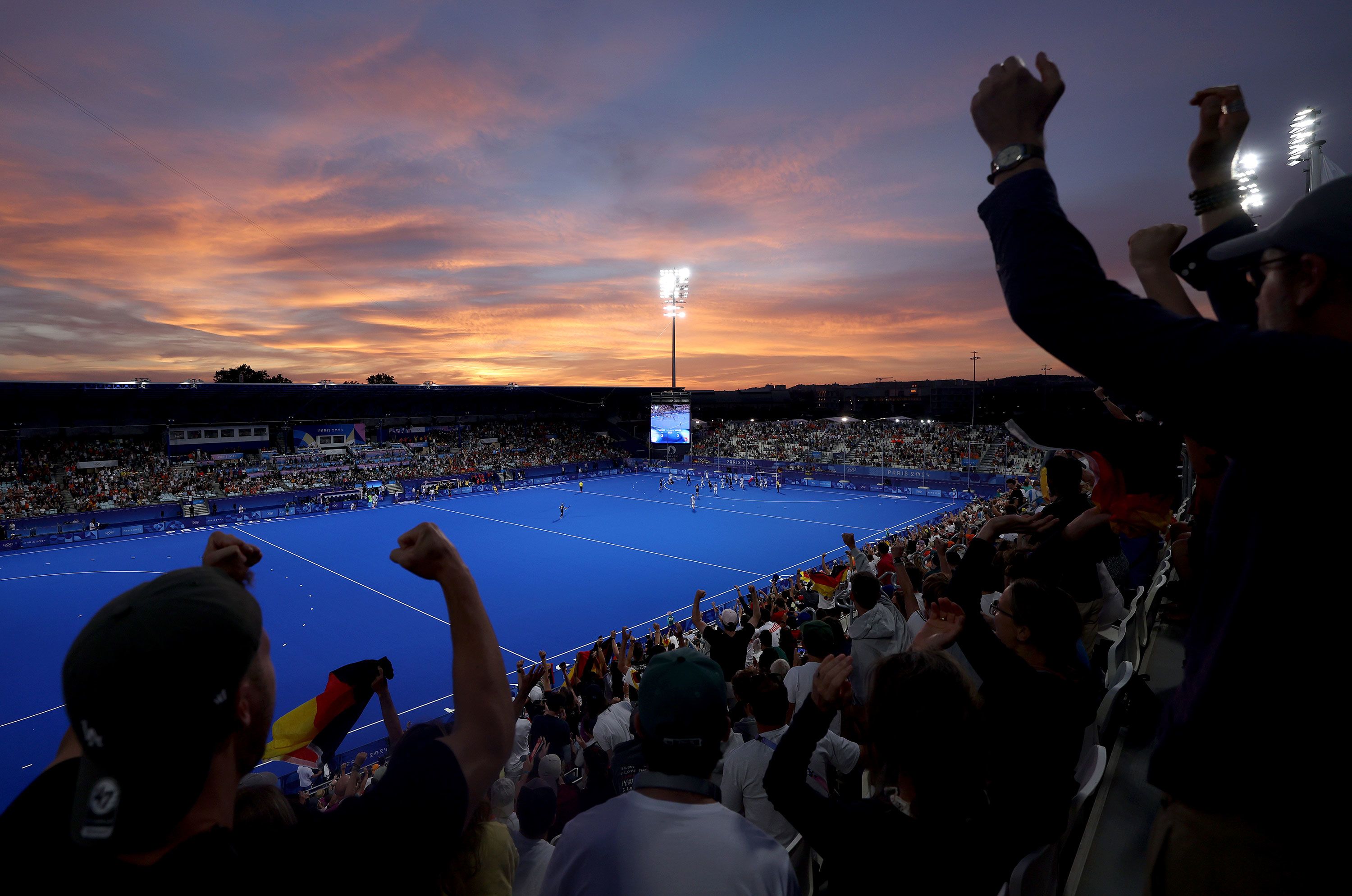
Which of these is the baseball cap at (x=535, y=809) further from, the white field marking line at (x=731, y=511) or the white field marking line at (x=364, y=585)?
the white field marking line at (x=731, y=511)

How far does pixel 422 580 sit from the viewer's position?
25328 millimetres

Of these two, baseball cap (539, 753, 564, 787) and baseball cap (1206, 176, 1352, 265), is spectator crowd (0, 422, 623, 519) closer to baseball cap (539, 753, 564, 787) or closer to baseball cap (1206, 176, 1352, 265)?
baseball cap (539, 753, 564, 787)

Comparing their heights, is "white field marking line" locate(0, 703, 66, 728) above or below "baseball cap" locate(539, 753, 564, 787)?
below

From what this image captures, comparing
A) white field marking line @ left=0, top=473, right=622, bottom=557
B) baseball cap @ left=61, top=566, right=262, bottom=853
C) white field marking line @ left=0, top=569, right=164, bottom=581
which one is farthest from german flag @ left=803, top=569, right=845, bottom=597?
white field marking line @ left=0, top=473, right=622, bottom=557

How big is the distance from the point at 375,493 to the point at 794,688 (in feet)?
150

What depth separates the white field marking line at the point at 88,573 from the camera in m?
24.0

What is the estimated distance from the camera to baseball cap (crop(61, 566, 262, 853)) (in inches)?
38.9

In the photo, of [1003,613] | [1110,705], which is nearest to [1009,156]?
[1003,613]

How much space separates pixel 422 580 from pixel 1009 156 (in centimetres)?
2732

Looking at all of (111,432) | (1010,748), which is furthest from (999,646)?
(111,432)

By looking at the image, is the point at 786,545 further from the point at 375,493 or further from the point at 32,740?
the point at 375,493

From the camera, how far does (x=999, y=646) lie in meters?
2.43

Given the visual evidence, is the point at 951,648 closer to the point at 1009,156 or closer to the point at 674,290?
the point at 1009,156

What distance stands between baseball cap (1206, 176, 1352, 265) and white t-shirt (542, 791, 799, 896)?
179 cm
